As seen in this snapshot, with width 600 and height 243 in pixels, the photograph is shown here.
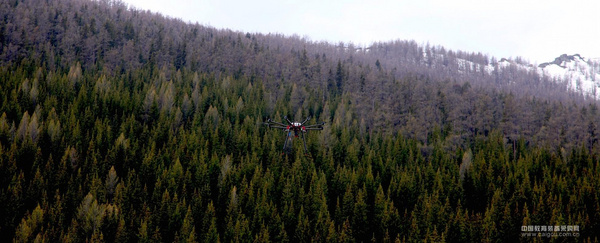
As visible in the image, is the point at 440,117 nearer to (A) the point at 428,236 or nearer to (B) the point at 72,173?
(A) the point at 428,236

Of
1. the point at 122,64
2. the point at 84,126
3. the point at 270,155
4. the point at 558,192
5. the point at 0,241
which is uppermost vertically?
the point at 122,64

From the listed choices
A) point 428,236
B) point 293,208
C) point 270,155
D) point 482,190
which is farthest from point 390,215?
point 270,155

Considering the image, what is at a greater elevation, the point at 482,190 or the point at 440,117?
the point at 440,117

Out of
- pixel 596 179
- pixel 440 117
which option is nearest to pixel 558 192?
pixel 596 179

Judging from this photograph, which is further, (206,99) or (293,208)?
(206,99)

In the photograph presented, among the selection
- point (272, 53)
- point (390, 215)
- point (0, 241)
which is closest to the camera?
point (0, 241)

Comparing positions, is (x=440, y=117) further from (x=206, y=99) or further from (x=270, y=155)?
(x=206, y=99)

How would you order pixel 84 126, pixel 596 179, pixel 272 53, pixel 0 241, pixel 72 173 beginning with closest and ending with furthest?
pixel 0 241 < pixel 72 173 < pixel 596 179 < pixel 84 126 < pixel 272 53
